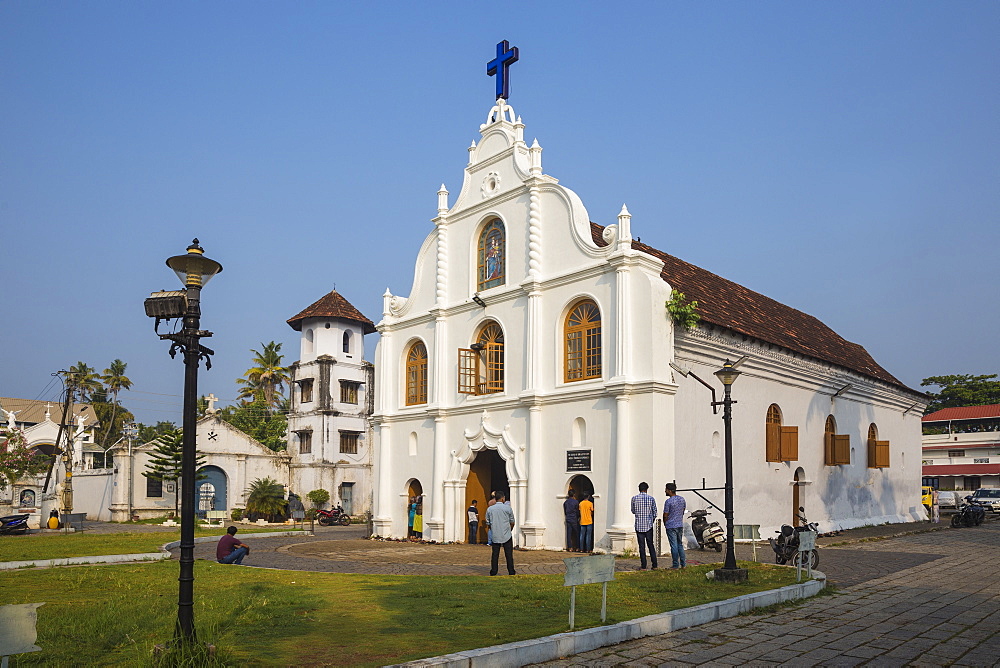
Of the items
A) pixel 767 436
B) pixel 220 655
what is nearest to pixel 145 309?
pixel 220 655

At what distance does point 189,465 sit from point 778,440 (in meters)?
19.0

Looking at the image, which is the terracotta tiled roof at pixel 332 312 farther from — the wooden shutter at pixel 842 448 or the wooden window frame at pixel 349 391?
the wooden shutter at pixel 842 448

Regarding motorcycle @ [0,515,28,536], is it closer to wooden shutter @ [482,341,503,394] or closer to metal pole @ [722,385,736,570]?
wooden shutter @ [482,341,503,394]

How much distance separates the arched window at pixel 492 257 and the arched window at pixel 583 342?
2.93 metres

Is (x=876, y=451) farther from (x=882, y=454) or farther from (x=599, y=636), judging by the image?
(x=599, y=636)

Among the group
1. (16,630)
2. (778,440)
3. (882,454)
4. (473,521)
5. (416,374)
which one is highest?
(416,374)

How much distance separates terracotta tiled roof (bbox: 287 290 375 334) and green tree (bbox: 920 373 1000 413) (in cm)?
4629

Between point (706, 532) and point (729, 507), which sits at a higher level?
point (729, 507)

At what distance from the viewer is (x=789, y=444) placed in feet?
75.6

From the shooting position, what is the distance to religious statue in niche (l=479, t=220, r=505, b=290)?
23.2 m

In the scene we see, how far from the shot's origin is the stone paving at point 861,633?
7.67m

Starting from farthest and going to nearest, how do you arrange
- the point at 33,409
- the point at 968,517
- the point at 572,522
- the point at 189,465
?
the point at 33,409, the point at 968,517, the point at 572,522, the point at 189,465

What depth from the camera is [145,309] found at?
7.53m

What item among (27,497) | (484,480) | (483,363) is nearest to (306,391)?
(484,480)
